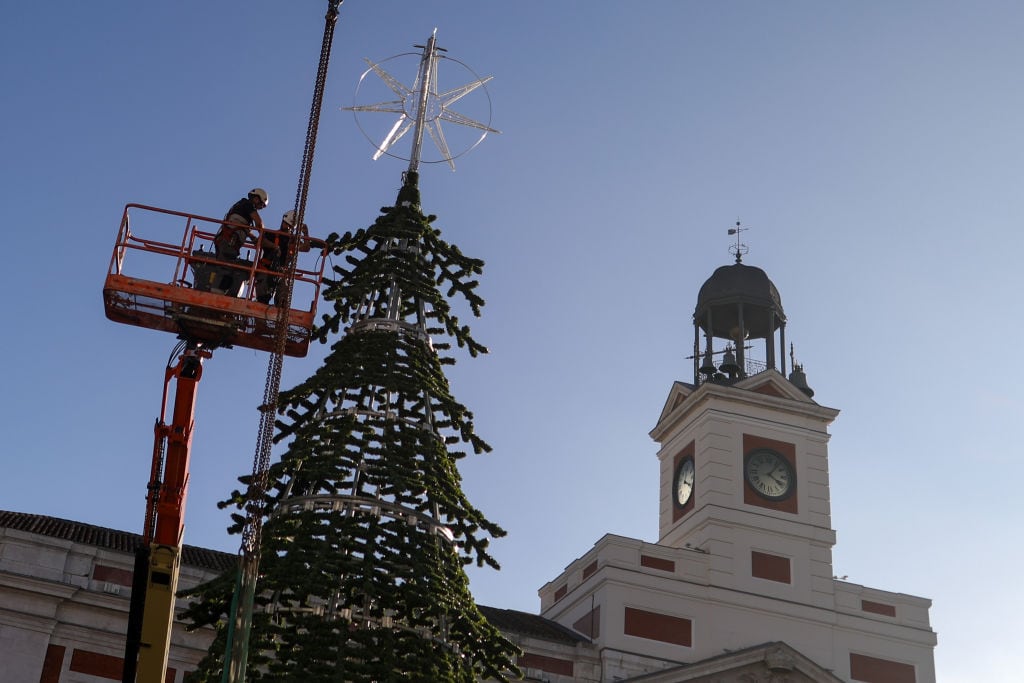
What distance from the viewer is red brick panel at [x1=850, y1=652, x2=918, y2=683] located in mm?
44344

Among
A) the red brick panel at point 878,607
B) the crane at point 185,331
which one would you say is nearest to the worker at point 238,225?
the crane at point 185,331

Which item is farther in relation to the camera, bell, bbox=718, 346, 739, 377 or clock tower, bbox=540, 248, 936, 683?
bell, bbox=718, 346, 739, 377

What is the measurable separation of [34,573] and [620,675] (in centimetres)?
1709

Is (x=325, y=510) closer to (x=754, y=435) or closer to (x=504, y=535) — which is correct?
(x=504, y=535)

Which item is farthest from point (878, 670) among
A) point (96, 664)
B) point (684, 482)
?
point (96, 664)

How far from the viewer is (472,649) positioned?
1554 centimetres

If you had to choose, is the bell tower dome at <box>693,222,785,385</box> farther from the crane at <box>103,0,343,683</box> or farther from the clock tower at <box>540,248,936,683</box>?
the crane at <box>103,0,343,683</box>

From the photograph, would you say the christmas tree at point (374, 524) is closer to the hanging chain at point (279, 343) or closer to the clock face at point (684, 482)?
the hanging chain at point (279, 343)

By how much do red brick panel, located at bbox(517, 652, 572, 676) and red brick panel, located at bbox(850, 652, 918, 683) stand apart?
1001 centimetres

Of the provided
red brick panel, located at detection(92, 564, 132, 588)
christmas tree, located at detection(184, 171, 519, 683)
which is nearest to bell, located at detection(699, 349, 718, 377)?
red brick panel, located at detection(92, 564, 132, 588)

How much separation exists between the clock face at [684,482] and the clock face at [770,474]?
2.15m

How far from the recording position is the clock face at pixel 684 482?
47812 millimetres

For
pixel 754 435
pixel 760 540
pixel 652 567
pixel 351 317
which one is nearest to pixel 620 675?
pixel 652 567

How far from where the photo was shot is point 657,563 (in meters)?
44.1
